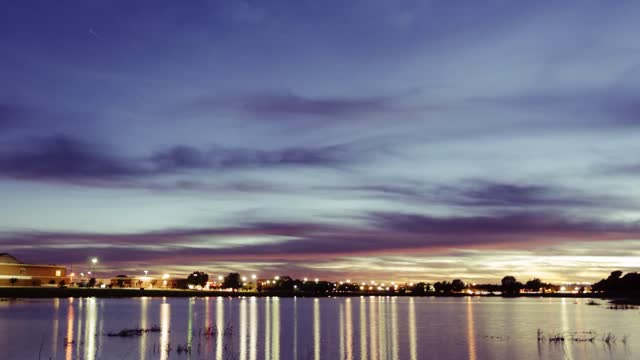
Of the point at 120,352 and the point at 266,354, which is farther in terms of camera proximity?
the point at 266,354

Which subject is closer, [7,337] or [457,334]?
[7,337]

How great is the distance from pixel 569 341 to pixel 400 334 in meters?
24.1

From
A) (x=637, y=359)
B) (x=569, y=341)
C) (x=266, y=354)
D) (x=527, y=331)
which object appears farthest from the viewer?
(x=527, y=331)

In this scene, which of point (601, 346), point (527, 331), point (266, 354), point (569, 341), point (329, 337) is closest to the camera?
point (266, 354)

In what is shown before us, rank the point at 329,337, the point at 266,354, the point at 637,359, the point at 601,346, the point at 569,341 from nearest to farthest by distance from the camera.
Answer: the point at 637,359
the point at 266,354
the point at 601,346
the point at 569,341
the point at 329,337

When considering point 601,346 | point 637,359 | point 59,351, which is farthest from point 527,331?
point 59,351

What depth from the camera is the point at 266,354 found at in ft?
229

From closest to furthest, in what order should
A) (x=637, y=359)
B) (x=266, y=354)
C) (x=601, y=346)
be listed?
1. (x=637, y=359)
2. (x=266, y=354)
3. (x=601, y=346)

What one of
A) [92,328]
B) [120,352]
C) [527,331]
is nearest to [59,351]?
[120,352]

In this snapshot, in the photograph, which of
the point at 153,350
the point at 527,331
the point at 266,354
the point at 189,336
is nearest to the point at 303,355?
the point at 266,354

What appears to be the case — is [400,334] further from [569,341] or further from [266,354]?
[266,354]

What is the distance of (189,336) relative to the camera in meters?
84.0

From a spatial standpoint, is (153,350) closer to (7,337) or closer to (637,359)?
(7,337)

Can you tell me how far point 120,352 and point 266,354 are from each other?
572 inches
